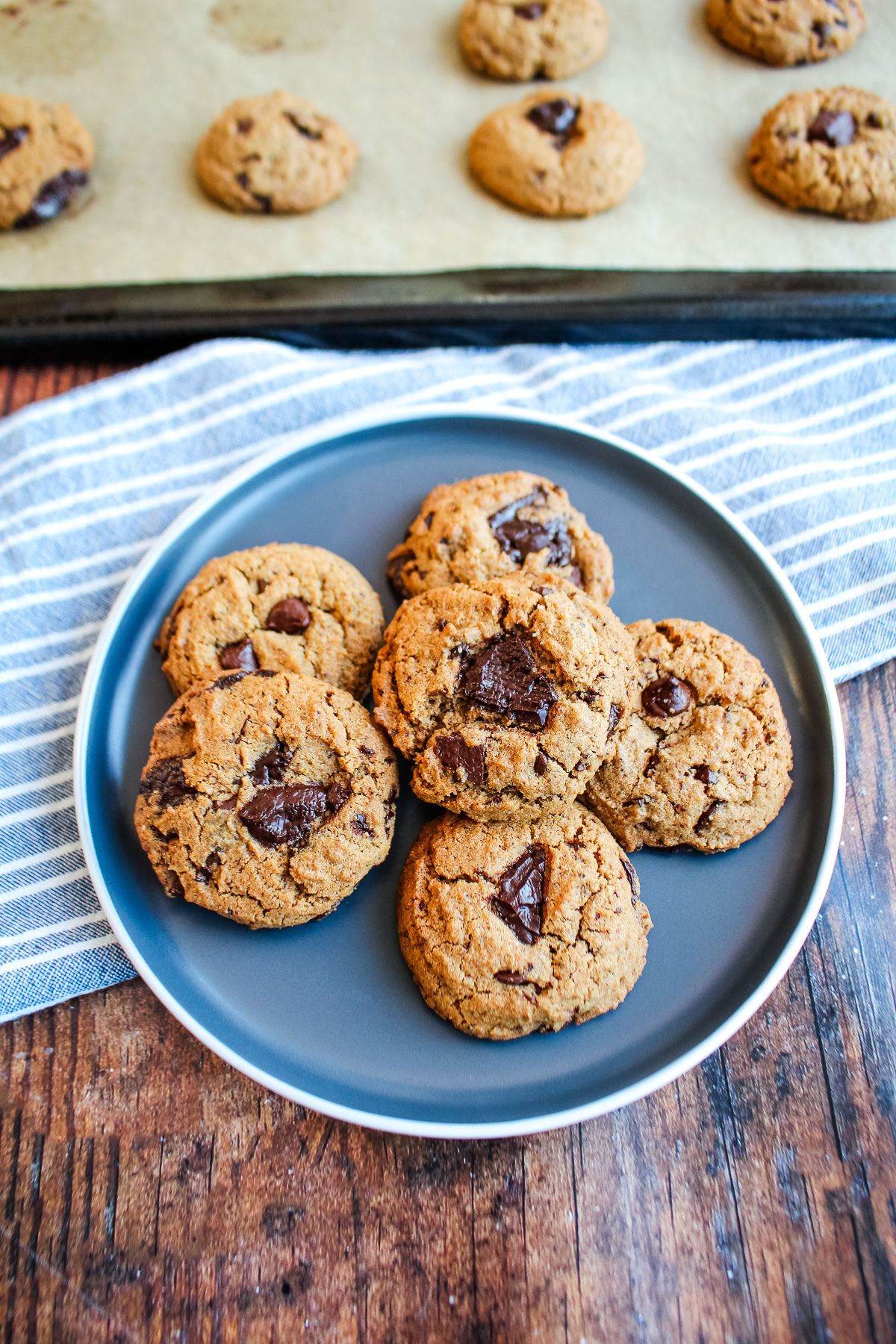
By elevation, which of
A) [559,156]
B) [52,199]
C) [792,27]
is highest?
[792,27]

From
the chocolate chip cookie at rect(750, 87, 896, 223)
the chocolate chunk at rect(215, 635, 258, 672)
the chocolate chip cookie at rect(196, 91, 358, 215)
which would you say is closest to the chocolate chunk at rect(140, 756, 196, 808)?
the chocolate chunk at rect(215, 635, 258, 672)

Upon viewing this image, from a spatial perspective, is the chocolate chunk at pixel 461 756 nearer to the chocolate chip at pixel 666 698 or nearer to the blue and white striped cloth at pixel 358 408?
the chocolate chip at pixel 666 698

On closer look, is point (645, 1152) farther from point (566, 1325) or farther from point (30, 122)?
point (30, 122)

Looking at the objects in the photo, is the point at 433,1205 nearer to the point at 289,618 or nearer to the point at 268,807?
the point at 268,807

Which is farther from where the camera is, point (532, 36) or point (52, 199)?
point (532, 36)

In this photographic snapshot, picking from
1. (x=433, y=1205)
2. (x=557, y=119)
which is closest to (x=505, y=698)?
(x=433, y=1205)

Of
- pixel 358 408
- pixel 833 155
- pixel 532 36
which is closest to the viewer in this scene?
pixel 358 408

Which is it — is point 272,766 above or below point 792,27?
below
